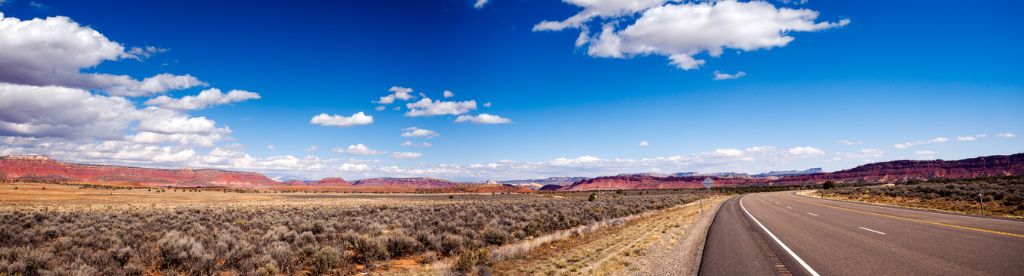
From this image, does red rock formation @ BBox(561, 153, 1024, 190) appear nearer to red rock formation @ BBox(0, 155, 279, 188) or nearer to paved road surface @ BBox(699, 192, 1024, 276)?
paved road surface @ BBox(699, 192, 1024, 276)

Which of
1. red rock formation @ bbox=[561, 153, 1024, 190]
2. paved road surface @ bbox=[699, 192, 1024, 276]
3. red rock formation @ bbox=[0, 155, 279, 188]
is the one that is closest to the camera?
paved road surface @ bbox=[699, 192, 1024, 276]

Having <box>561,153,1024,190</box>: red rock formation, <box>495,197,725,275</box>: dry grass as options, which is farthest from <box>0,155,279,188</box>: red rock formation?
<box>561,153,1024,190</box>: red rock formation

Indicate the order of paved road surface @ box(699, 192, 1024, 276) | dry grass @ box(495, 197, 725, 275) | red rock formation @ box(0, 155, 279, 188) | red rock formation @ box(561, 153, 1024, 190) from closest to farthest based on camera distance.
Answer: paved road surface @ box(699, 192, 1024, 276), dry grass @ box(495, 197, 725, 275), red rock formation @ box(561, 153, 1024, 190), red rock formation @ box(0, 155, 279, 188)

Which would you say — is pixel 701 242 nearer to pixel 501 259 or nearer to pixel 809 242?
pixel 809 242

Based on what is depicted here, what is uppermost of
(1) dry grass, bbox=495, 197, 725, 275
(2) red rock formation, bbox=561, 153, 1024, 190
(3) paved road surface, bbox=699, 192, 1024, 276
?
(2) red rock formation, bbox=561, 153, 1024, 190

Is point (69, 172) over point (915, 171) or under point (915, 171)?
under

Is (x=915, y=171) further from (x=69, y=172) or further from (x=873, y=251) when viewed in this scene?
(x=69, y=172)

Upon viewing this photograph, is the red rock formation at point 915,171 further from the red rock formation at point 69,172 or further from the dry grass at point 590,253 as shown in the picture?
the red rock formation at point 69,172

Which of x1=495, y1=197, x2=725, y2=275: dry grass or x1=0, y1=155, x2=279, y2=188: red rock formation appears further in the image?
x1=0, y1=155, x2=279, y2=188: red rock formation

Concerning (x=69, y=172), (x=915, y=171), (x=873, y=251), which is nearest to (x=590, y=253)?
(x=873, y=251)

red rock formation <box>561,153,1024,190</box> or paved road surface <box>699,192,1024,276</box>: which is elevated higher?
red rock formation <box>561,153,1024,190</box>

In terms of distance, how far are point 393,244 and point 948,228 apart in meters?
16.4

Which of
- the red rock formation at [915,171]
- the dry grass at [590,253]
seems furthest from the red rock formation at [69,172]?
the red rock formation at [915,171]

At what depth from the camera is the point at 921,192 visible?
37.1 metres
